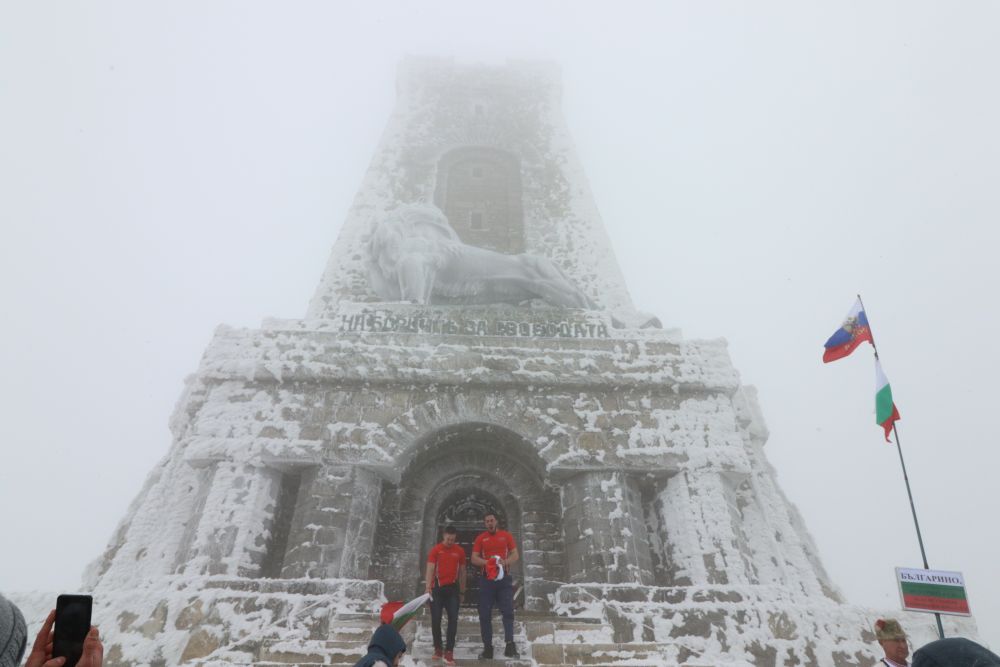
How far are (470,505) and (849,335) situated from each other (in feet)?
21.2

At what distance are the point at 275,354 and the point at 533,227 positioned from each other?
8503 millimetres

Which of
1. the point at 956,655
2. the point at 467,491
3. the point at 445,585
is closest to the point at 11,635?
the point at 956,655

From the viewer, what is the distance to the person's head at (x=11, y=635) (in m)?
1.64

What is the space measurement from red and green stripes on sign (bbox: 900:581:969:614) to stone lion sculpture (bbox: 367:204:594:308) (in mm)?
6877

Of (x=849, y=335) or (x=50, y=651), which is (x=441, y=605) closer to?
(x=50, y=651)

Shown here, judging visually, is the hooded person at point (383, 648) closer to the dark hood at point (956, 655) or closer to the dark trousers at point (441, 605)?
the dark trousers at point (441, 605)

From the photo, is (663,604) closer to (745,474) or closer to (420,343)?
(745,474)

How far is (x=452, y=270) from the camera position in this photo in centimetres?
1184

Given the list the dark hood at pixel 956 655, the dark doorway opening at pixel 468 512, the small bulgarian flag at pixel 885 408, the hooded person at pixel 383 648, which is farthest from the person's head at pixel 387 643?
the small bulgarian flag at pixel 885 408

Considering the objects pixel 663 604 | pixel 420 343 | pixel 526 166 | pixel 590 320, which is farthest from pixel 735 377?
pixel 526 166

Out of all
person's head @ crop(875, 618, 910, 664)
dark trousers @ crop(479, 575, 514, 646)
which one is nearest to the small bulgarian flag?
person's head @ crop(875, 618, 910, 664)

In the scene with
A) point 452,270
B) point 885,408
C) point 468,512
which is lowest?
point 468,512

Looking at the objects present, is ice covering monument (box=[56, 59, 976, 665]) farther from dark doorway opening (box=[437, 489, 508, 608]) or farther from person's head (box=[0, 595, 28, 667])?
person's head (box=[0, 595, 28, 667])

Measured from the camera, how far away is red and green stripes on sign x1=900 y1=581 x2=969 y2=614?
6.09 metres
